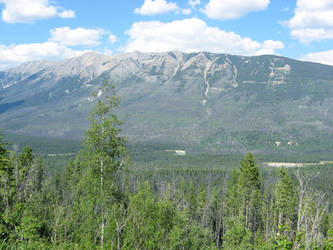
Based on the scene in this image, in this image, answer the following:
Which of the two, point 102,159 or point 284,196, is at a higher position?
point 102,159

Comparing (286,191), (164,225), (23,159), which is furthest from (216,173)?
(164,225)

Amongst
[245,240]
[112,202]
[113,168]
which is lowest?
[245,240]

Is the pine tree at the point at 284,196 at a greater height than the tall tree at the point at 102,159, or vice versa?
the tall tree at the point at 102,159

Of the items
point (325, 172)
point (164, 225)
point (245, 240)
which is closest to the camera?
point (164, 225)

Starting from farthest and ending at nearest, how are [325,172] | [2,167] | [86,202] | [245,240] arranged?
1. [325,172]
2. [245,240]
3. [2,167]
4. [86,202]

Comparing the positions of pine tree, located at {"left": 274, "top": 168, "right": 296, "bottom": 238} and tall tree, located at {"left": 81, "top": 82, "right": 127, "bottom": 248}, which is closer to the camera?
tall tree, located at {"left": 81, "top": 82, "right": 127, "bottom": 248}

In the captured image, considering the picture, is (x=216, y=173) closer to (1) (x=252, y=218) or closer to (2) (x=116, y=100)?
(1) (x=252, y=218)

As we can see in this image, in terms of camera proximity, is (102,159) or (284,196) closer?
(102,159)

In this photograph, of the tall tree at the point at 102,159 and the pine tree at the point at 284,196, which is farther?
the pine tree at the point at 284,196

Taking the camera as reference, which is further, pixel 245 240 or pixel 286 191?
pixel 286 191

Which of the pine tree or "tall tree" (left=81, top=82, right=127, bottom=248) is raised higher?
"tall tree" (left=81, top=82, right=127, bottom=248)

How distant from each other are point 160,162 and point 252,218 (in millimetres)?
137119

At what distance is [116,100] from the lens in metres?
20.4

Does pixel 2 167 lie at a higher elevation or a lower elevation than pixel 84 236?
higher
